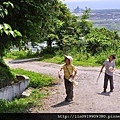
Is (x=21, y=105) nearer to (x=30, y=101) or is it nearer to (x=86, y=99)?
(x=30, y=101)

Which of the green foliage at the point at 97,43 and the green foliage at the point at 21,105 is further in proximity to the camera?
the green foliage at the point at 97,43

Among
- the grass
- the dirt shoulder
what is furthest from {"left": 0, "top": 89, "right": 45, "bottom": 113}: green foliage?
the dirt shoulder

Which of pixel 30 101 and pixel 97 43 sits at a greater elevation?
pixel 97 43

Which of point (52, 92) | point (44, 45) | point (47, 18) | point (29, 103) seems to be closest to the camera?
point (47, 18)

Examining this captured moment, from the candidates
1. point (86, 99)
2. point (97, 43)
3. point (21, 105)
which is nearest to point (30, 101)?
point (21, 105)

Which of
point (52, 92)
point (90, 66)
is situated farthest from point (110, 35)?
point (52, 92)

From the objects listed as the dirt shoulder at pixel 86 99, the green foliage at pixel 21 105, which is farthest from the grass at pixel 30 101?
the dirt shoulder at pixel 86 99

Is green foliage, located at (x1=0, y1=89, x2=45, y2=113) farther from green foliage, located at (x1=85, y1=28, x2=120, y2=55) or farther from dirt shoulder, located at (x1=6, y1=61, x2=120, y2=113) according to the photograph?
green foliage, located at (x1=85, y1=28, x2=120, y2=55)

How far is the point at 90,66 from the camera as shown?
59.6ft

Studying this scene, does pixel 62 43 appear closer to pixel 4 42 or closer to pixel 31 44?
pixel 31 44

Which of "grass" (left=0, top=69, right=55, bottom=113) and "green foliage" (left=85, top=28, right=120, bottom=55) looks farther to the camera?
"green foliage" (left=85, top=28, right=120, bottom=55)

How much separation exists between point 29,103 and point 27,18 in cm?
267

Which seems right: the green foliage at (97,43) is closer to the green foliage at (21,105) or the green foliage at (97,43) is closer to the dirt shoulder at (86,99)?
the dirt shoulder at (86,99)

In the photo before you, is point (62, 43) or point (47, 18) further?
point (62, 43)
